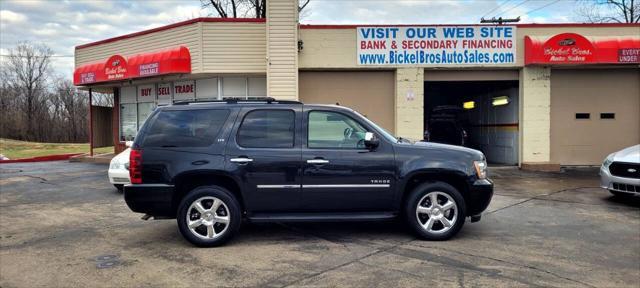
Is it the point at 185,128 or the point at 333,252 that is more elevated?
the point at 185,128

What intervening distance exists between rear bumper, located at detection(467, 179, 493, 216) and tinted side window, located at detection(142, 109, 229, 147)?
324cm

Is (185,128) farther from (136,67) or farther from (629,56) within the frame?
(629,56)

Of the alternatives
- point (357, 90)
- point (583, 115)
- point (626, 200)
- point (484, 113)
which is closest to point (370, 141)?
point (626, 200)

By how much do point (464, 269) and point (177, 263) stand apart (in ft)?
9.94

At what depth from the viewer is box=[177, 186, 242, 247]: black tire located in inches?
230

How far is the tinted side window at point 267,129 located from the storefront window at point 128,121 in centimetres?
1462

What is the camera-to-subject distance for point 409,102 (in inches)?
582

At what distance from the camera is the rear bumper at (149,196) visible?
19.1 feet

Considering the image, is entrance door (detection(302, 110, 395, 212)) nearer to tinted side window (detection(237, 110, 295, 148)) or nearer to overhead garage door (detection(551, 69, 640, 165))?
tinted side window (detection(237, 110, 295, 148))

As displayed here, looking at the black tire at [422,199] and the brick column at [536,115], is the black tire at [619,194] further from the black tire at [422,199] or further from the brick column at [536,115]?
the brick column at [536,115]

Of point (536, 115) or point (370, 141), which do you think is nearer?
point (370, 141)

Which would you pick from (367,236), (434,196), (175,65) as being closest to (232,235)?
(367,236)

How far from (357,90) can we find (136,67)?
763 cm

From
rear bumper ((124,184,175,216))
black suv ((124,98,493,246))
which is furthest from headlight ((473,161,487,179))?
rear bumper ((124,184,175,216))
